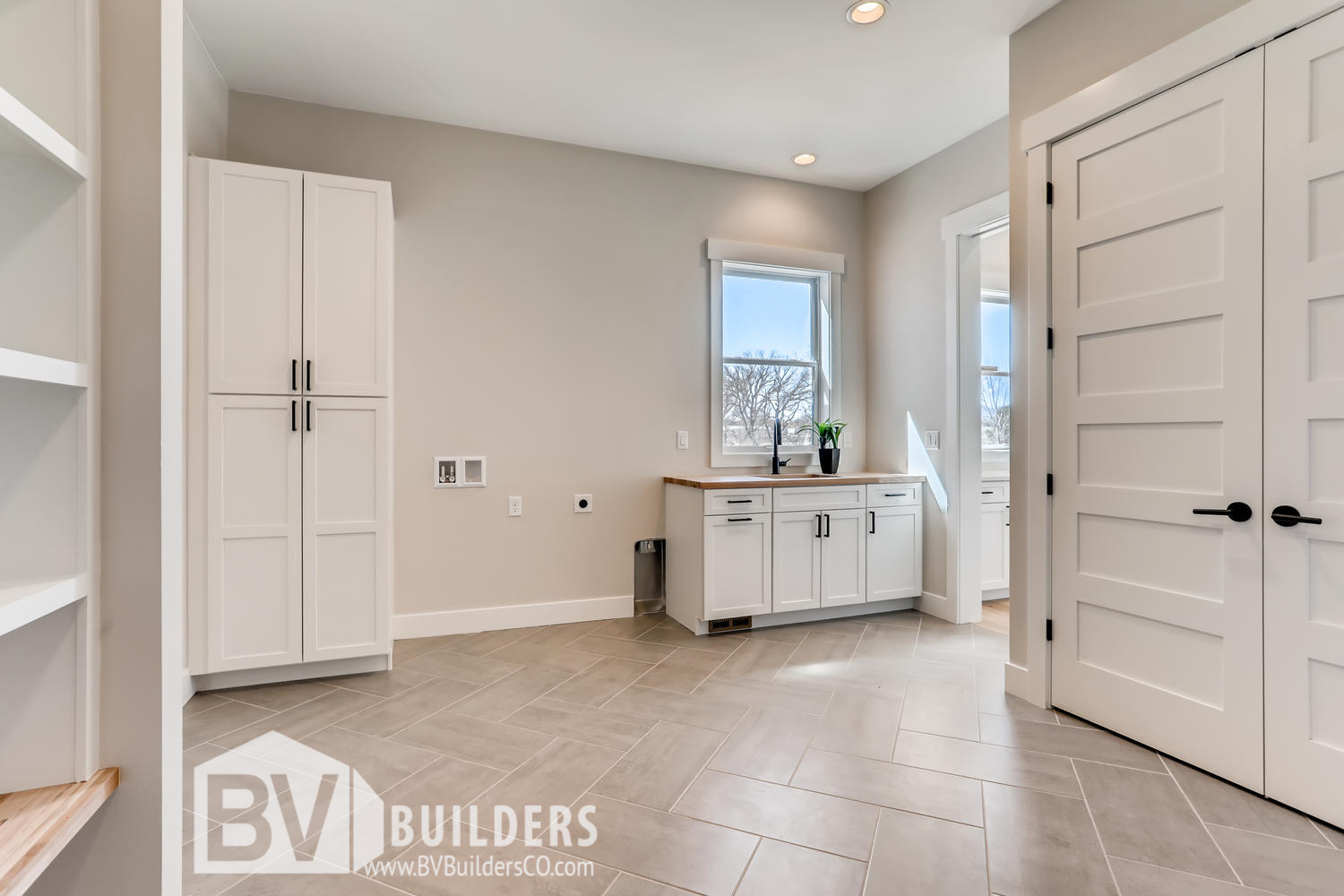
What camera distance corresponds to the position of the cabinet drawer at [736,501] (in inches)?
140

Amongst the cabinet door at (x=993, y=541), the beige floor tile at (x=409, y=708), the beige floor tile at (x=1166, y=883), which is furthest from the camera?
the cabinet door at (x=993, y=541)

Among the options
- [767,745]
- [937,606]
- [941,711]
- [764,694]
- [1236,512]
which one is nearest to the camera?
[1236,512]

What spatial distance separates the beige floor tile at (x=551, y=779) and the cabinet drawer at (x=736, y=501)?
5.15 feet

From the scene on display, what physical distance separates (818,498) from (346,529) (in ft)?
8.15

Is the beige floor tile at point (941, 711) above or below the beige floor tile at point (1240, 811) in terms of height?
below

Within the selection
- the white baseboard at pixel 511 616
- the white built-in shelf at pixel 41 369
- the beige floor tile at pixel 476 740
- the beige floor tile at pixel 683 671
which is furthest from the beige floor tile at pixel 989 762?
the white built-in shelf at pixel 41 369

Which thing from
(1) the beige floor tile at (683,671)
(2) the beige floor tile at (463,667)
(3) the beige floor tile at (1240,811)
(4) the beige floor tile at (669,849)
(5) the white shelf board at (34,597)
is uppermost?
(5) the white shelf board at (34,597)

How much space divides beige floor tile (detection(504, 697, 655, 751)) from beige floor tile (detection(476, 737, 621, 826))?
6 centimetres

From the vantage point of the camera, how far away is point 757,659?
10.5ft

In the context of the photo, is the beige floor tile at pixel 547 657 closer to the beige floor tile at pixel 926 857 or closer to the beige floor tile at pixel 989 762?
the beige floor tile at pixel 989 762

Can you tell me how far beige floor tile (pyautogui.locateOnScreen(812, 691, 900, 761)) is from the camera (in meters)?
2.25

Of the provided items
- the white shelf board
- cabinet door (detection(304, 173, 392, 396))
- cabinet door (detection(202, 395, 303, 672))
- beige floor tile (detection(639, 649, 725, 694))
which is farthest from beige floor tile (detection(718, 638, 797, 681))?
the white shelf board

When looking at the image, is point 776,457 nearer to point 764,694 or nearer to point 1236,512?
point 764,694

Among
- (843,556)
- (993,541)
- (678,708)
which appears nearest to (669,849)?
(678,708)
